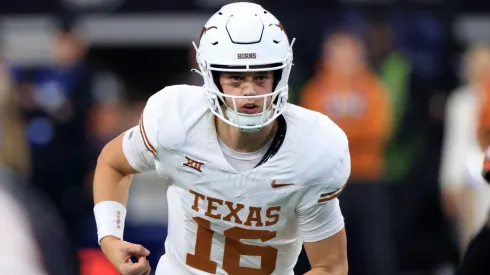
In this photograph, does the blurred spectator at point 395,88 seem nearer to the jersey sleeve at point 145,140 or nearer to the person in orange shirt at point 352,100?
the person in orange shirt at point 352,100

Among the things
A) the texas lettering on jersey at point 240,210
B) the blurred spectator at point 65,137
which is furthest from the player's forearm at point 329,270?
the blurred spectator at point 65,137

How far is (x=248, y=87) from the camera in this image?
15.4 feet

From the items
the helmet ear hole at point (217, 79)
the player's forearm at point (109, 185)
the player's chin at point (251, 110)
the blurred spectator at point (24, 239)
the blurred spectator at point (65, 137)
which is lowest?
the blurred spectator at point (65, 137)

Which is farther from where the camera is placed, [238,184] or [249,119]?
[238,184]

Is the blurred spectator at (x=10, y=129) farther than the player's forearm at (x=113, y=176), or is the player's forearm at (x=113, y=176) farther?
the blurred spectator at (x=10, y=129)

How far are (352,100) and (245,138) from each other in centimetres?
358

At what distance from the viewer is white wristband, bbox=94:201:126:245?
4.97m

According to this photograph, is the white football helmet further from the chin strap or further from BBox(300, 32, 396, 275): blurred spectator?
BBox(300, 32, 396, 275): blurred spectator

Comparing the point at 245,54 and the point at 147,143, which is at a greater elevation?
the point at 245,54

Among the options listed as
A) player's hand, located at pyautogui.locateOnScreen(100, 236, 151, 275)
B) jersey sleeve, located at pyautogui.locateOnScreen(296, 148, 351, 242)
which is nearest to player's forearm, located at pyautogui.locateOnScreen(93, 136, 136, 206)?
→ player's hand, located at pyautogui.locateOnScreen(100, 236, 151, 275)

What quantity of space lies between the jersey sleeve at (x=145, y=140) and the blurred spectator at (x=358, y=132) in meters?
3.39

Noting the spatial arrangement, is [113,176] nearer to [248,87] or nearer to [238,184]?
[238,184]

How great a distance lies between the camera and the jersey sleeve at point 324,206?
4.74 meters

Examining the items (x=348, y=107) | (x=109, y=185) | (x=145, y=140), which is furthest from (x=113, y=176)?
(x=348, y=107)
